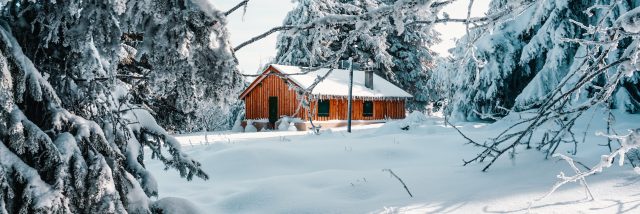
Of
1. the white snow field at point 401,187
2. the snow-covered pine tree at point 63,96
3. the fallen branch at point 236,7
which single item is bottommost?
the white snow field at point 401,187

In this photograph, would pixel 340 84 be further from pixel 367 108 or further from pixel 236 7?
pixel 236 7

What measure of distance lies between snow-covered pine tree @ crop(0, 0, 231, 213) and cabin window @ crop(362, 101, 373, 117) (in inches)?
966

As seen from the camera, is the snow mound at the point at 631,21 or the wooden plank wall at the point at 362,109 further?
the wooden plank wall at the point at 362,109

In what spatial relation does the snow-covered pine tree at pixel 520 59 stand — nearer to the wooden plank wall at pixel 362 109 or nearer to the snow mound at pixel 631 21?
the snow mound at pixel 631 21

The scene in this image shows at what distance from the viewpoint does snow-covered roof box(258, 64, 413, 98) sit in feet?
78.1

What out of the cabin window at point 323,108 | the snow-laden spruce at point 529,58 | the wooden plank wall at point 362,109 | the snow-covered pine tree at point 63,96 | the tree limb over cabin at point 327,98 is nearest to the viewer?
the snow-covered pine tree at point 63,96

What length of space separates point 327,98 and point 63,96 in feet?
68.4

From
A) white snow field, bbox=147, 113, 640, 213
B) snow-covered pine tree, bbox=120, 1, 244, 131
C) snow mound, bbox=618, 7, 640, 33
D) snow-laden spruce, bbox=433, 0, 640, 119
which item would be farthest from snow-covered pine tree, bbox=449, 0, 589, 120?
snow-covered pine tree, bbox=120, 1, 244, 131

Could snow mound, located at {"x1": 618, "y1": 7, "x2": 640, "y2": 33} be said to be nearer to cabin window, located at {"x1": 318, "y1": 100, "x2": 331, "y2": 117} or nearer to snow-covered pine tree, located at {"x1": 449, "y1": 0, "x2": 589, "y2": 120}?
snow-covered pine tree, located at {"x1": 449, "y1": 0, "x2": 589, "y2": 120}

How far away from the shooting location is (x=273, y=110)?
25547 mm

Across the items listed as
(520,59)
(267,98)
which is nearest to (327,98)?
(267,98)

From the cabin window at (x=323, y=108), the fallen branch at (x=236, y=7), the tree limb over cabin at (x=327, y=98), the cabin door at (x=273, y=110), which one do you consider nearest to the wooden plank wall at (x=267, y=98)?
the tree limb over cabin at (x=327, y=98)

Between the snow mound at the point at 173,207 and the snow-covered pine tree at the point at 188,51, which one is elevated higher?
the snow-covered pine tree at the point at 188,51

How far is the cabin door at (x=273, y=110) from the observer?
1001 inches
